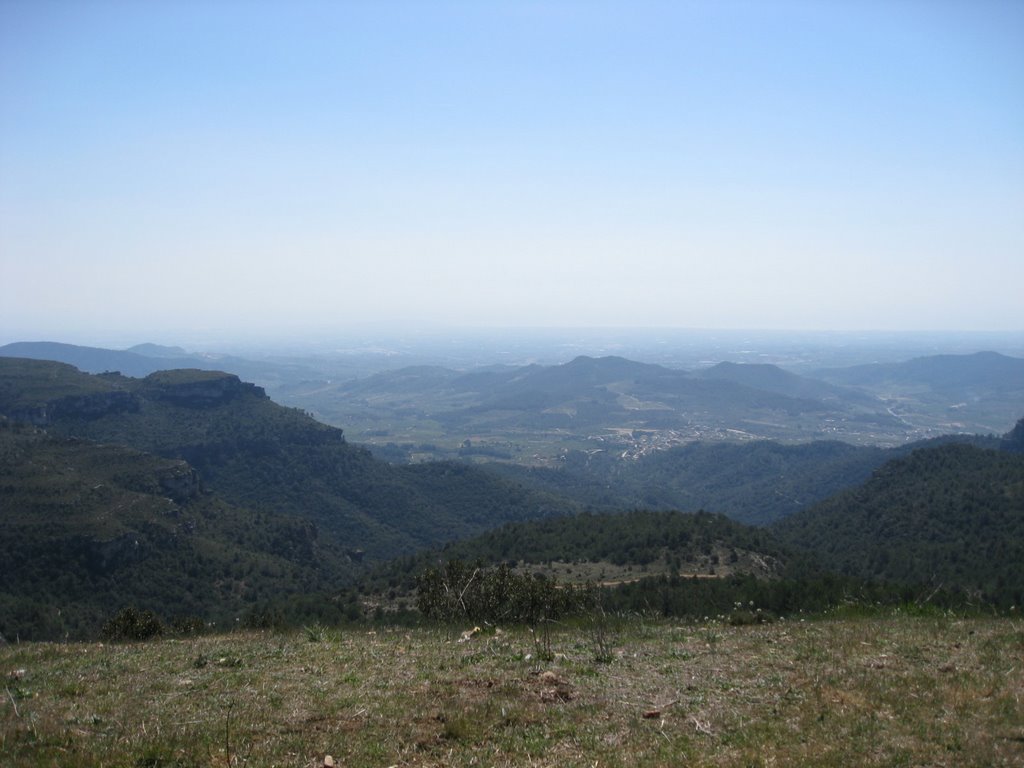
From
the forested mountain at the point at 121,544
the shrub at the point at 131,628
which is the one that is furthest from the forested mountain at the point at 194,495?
the shrub at the point at 131,628

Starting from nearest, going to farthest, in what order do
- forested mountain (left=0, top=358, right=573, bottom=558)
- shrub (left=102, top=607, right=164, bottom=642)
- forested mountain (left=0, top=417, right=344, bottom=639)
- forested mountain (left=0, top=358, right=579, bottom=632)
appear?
shrub (left=102, top=607, right=164, bottom=642) < forested mountain (left=0, top=417, right=344, bottom=639) < forested mountain (left=0, top=358, right=579, bottom=632) < forested mountain (left=0, top=358, right=573, bottom=558)

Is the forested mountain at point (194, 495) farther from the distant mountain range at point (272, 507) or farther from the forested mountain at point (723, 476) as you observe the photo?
the forested mountain at point (723, 476)

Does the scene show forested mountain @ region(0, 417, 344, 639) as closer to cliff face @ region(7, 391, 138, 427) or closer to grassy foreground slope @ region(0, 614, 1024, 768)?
cliff face @ region(7, 391, 138, 427)

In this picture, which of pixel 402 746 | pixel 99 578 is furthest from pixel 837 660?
pixel 99 578

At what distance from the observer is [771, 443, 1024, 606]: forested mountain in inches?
1813

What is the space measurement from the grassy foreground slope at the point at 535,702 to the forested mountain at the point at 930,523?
3249 cm

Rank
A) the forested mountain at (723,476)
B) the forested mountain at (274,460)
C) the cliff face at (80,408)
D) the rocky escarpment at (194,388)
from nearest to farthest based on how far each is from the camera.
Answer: the cliff face at (80,408) < the forested mountain at (274,460) < the rocky escarpment at (194,388) < the forested mountain at (723,476)

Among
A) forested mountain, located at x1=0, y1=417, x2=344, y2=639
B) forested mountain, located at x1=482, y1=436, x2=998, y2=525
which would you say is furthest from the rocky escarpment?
forested mountain, located at x1=482, y1=436, x2=998, y2=525

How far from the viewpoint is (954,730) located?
317 inches

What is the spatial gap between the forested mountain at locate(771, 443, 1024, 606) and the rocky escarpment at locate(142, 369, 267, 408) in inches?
4125

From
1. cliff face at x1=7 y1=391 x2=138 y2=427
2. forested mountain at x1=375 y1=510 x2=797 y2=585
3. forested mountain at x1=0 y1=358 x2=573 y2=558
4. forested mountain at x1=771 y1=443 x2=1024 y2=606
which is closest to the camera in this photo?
forested mountain at x1=771 y1=443 x2=1024 y2=606

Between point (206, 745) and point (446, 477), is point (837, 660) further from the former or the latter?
point (446, 477)

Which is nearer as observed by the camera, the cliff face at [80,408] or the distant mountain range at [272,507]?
the distant mountain range at [272,507]

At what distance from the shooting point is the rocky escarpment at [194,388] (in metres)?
115
